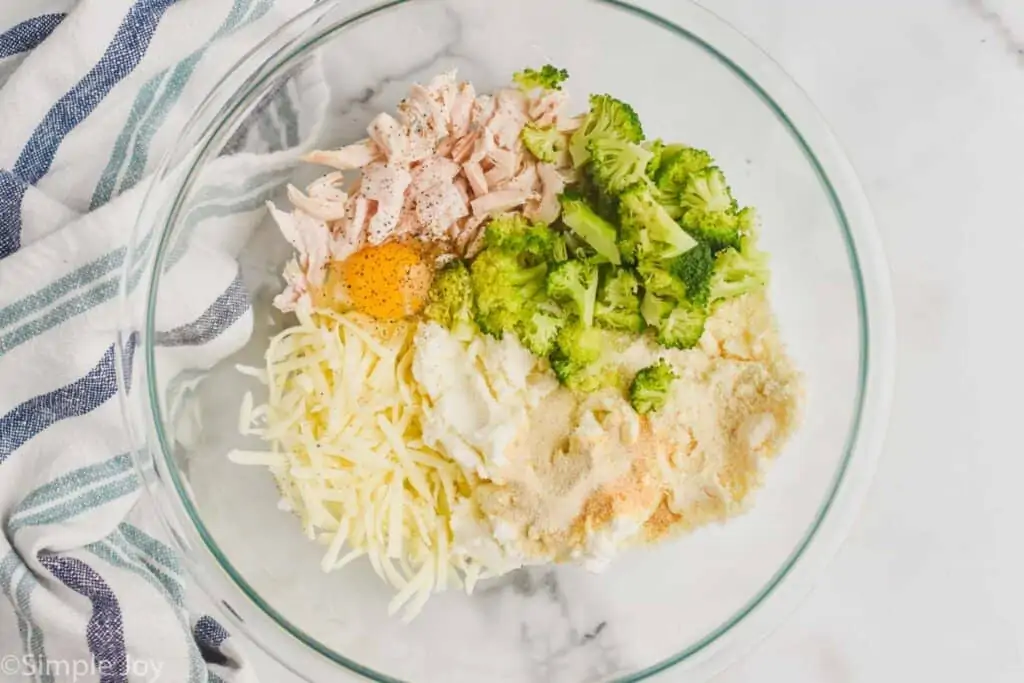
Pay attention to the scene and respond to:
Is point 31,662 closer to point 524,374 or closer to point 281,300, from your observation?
point 281,300

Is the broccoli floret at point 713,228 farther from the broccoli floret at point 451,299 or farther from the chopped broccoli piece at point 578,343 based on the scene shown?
the broccoli floret at point 451,299

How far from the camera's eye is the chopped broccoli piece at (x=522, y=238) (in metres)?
1.70

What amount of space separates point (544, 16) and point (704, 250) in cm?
60

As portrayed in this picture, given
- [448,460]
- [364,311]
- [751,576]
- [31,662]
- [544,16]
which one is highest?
[544,16]

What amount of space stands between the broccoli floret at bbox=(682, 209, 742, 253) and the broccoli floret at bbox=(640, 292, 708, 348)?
0.12 metres

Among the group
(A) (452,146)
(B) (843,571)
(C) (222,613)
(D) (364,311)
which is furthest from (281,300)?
(B) (843,571)

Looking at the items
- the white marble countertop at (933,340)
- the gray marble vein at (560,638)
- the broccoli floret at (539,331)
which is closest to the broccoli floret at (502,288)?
the broccoli floret at (539,331)

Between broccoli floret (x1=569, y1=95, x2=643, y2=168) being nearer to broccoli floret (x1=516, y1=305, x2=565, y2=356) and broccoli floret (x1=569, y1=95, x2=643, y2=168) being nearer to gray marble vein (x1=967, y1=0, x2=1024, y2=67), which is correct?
broccoli floret (x1=516, y1=305, x2=565, y2=356)

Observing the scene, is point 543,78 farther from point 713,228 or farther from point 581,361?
point 581,361

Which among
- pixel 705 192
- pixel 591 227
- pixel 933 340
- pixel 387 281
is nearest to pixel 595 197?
pixel 591 227

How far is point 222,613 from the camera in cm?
182

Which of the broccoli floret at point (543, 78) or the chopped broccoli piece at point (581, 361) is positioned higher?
the broccoli floret at point (543, 78)

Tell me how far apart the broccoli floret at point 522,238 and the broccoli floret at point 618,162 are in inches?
5.6

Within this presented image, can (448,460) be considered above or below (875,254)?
below
